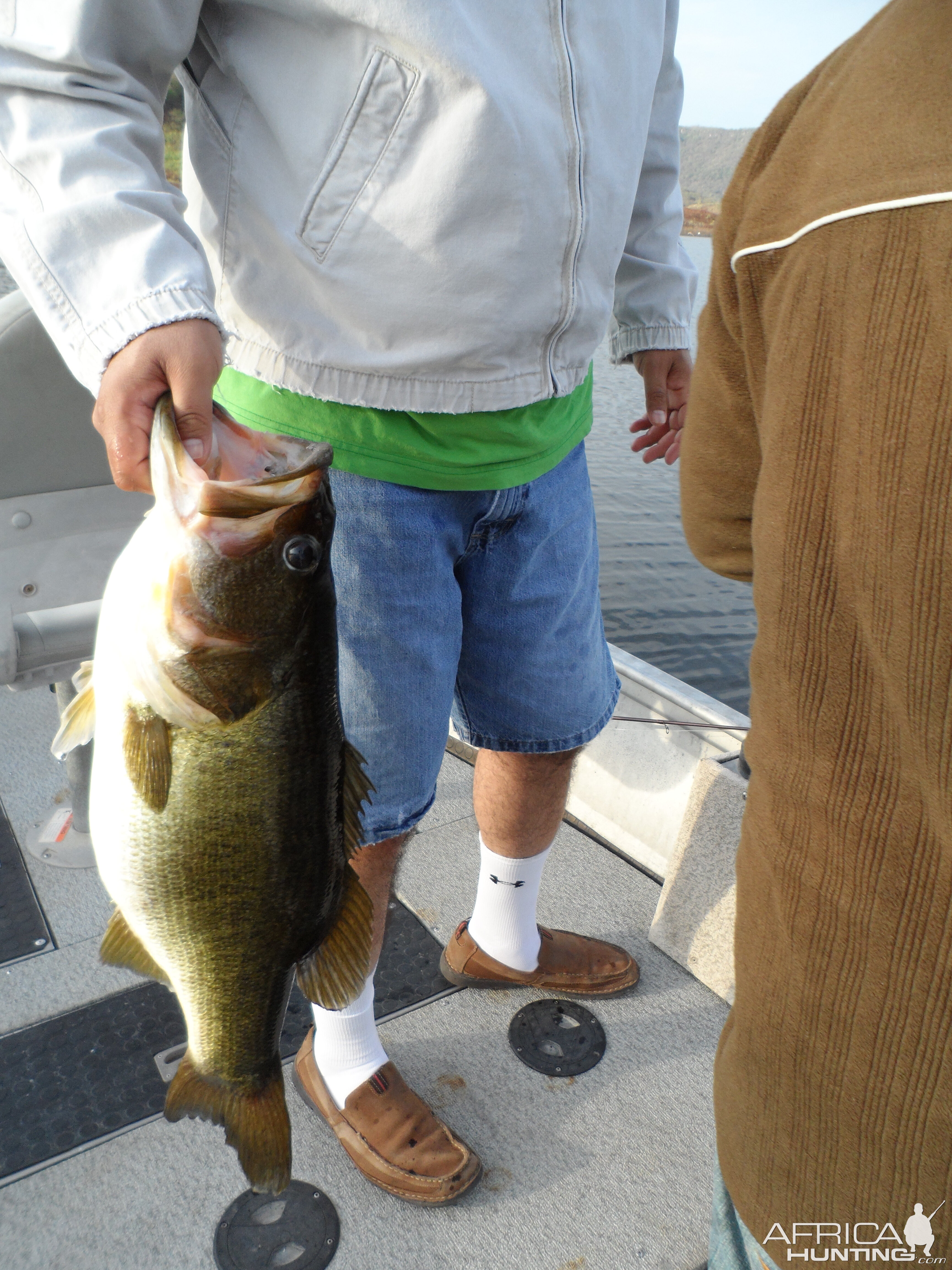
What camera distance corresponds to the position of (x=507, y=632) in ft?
6.09

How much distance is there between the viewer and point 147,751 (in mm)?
1199

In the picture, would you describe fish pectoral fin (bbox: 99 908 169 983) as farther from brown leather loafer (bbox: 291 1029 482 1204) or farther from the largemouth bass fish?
brown leather loafer (bbox: 291 1029 482 1204)

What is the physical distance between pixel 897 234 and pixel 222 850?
3.54 ft

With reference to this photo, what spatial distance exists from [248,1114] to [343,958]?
0.86ft

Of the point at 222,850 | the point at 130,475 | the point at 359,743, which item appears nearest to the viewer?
the point at 130,475

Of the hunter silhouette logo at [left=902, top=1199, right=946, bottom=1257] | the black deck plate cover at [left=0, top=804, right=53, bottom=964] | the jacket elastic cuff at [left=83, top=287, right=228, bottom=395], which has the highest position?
the jacket elastic cuff at [left=83, top=287, right=228, bottom=395]

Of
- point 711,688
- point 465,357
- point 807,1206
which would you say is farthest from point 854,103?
point 711,688

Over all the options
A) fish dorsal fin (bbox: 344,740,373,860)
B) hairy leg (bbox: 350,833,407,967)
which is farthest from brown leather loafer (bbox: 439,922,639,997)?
fish dorsal fin (bbox: 344,740,373,860)

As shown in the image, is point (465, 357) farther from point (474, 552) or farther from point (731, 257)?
point (731, 257)

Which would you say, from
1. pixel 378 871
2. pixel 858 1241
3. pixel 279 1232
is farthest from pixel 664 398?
pixel 279 1232

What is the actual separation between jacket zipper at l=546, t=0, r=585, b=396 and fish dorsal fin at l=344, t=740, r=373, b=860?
78cm

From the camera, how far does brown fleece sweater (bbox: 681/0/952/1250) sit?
0.68 meters

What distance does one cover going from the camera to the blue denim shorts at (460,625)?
157 centimetres

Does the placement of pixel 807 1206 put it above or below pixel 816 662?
below
